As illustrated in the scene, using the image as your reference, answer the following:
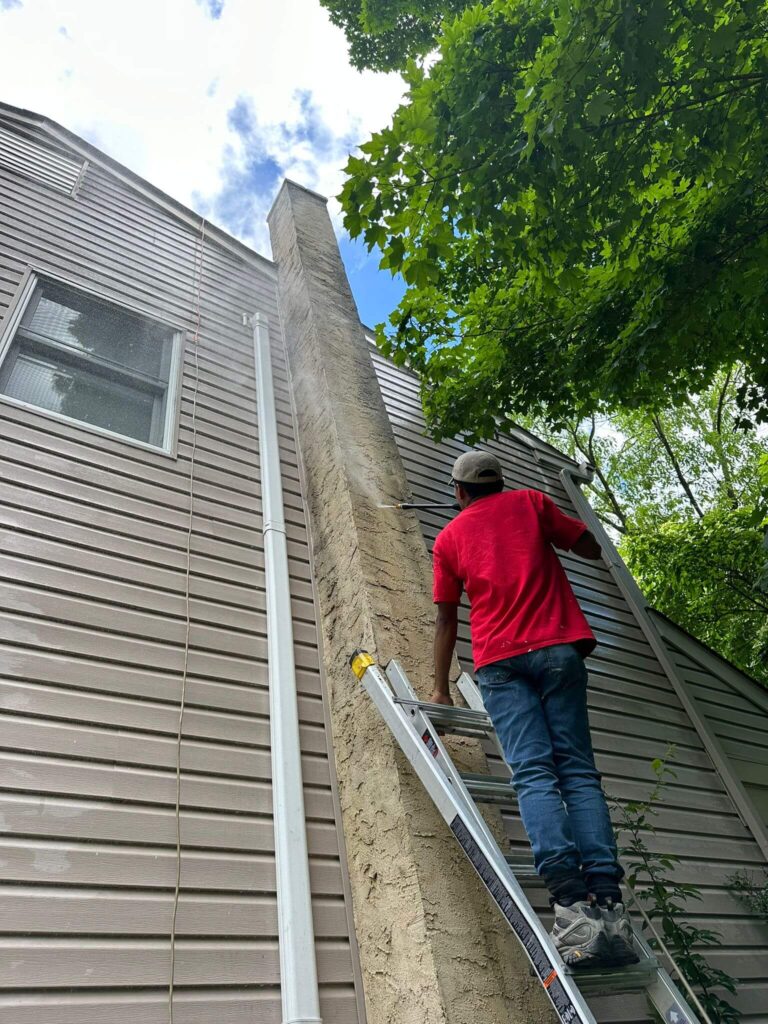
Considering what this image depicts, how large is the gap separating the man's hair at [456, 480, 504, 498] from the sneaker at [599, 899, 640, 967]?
156 centimetres

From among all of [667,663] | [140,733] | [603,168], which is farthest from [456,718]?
[667,663]

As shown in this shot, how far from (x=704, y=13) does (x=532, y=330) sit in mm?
2553

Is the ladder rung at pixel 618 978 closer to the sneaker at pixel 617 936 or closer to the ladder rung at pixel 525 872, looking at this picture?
the sneaker at pixel 617 936

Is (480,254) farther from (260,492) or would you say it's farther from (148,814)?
(148,814)

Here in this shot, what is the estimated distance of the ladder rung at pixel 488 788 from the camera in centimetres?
249

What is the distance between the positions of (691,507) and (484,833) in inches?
727

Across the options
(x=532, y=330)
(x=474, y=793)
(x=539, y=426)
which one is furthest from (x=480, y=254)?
(x=539, y=426)

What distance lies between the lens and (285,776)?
109 inches

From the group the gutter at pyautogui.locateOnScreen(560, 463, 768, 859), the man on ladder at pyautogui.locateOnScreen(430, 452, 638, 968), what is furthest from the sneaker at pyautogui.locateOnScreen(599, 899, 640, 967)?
the gutter at pyautogui.locateOnScreen(560, 463, 768, 859)

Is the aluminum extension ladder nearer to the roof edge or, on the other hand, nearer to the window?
the window

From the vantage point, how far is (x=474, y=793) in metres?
2.50

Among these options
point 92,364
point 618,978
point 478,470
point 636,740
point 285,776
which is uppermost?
point 92,364

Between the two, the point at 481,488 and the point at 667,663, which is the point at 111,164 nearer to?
the point at 481,488

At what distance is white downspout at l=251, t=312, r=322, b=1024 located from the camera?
223cm
